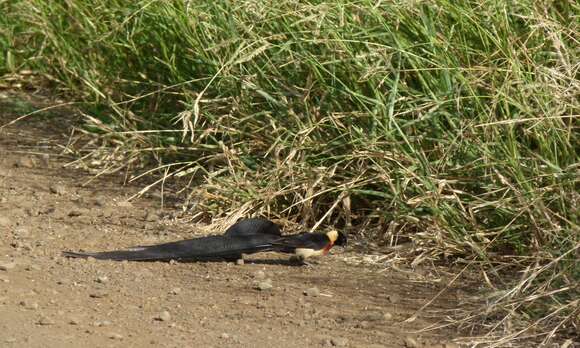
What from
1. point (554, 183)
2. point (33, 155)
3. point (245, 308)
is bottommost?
point (33, 155)

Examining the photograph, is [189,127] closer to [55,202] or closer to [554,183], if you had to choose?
[55,202]

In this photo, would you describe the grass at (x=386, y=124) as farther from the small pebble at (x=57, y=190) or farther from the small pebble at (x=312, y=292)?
the small pebble at (x=312, y=292)

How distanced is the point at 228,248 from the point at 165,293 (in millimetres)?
503

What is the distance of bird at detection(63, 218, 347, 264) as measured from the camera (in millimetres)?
4707

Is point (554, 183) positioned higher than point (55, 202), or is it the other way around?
point (554, 183)

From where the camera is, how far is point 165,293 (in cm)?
430

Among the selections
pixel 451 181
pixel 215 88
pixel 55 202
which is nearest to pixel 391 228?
pixel 451 181

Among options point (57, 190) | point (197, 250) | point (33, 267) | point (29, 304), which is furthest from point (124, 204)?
point (29, 304)

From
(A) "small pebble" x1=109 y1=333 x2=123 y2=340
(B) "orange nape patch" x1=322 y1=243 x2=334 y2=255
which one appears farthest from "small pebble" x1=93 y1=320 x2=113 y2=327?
(B) "orange nape patch" x1=322 y1=243 x2=334 y2=255

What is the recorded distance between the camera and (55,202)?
554cm

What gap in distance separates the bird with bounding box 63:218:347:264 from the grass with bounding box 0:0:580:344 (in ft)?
0.85

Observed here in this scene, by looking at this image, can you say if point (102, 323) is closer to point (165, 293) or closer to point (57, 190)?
point (165, 293)

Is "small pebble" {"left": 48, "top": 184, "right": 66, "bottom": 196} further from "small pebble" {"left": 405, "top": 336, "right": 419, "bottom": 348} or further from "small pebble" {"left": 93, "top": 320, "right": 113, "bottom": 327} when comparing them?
"small pebble" {"left": 405, "top": 336, "right": 419, "bottom": 348}

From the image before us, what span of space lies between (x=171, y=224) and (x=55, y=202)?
63cm
